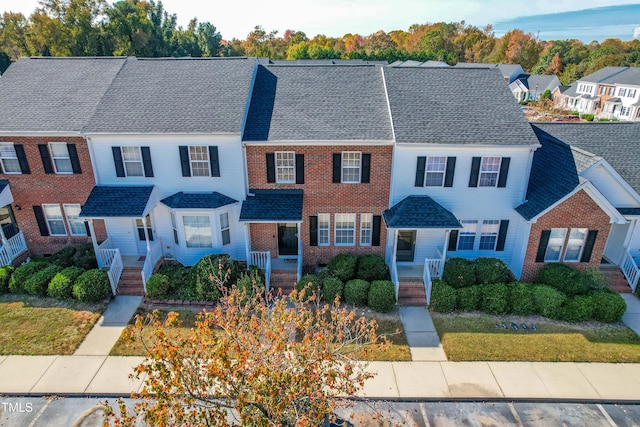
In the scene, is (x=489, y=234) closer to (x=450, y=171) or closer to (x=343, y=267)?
(x=450, y=171)

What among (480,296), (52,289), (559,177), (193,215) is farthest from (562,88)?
(52,289)

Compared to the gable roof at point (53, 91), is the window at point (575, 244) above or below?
below

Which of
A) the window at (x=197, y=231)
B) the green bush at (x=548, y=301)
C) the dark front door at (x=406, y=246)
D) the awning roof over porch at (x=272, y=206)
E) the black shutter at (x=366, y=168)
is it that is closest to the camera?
the green bush at (x=548, y=301)

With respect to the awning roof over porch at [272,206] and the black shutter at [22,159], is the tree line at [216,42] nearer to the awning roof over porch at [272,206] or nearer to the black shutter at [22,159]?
the black shutter at [22,159]

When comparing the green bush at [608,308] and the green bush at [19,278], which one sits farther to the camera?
the green bush at [19,278]

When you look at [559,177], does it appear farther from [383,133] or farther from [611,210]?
[383,133]

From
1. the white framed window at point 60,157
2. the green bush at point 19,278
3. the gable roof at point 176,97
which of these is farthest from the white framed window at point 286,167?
the green bush at point 19,278
